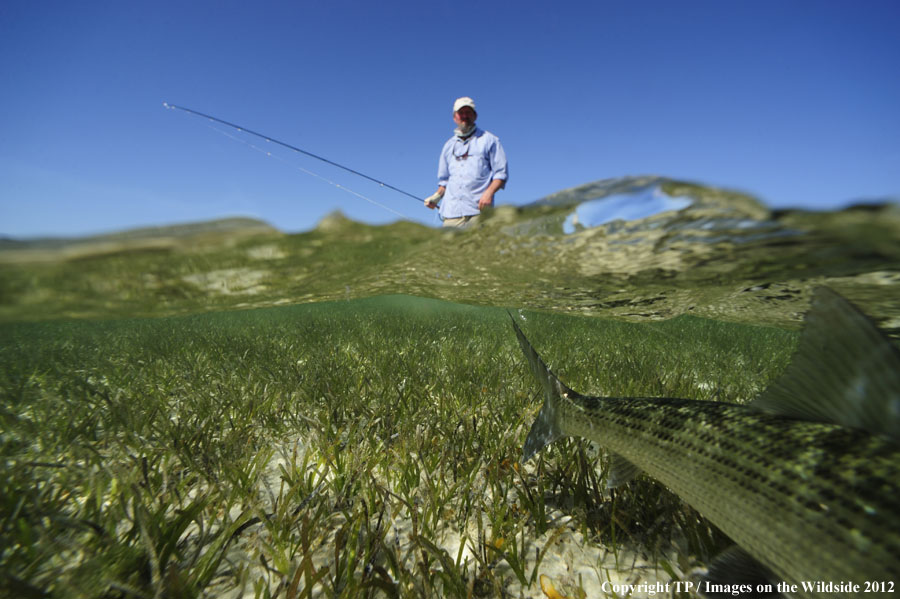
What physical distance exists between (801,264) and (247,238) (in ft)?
28.6

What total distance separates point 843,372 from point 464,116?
28.7 ft

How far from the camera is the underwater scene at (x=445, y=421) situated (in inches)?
71.7

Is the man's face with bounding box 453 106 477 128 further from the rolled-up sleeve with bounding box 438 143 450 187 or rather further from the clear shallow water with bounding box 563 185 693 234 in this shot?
the clear shallow water with bounding box 563 185 693 234

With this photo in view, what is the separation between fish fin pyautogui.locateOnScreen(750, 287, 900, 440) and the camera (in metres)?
1.61

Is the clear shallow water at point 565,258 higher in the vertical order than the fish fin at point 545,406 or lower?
higher

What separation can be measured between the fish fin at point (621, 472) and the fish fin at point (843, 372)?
37.2 inches

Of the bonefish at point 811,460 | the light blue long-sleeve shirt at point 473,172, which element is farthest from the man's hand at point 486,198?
the bonefish at point 811,460

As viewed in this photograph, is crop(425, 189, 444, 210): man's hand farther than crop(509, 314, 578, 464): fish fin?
Yes

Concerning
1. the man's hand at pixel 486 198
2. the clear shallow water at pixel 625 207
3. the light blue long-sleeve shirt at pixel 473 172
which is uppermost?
the light blue long-sleeve shirt at pixel 473 172

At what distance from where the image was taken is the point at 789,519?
158 cm

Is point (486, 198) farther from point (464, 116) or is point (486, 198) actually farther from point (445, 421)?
point (445, 421)

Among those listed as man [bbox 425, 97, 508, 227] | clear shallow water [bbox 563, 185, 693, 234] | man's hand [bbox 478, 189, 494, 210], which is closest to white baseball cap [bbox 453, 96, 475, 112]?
man [bbox 425, 97, 508, 227]

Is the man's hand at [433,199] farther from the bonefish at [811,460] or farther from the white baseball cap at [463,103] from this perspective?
the bonefish at [811,460]

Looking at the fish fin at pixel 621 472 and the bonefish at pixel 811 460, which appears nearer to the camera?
the bonefish at pixel 811 460
